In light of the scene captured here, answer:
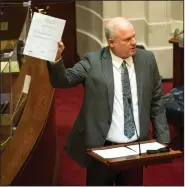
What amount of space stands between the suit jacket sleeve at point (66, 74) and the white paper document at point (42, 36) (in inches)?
3.8

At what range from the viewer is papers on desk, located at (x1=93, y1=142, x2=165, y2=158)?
2916 mm

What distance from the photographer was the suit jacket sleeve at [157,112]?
3250 millimetres

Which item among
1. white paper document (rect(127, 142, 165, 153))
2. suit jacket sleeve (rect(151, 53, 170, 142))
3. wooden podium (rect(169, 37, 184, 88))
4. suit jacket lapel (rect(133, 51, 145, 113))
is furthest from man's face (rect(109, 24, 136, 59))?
wooden podium (rect(169, 37, 184, 88))

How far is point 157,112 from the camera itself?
3.28 meters

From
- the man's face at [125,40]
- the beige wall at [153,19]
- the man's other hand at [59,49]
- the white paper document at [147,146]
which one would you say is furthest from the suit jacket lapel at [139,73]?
the beige wall at [153,19]

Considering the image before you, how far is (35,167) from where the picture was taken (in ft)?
12.3

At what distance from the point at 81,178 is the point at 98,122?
62.6 inches

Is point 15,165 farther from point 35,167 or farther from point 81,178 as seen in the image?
point 81,178

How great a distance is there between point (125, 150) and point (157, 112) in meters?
0.41

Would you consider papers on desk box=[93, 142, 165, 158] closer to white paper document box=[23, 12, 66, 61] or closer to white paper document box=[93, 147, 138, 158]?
white paper document box=[93, 147, 138, 158]

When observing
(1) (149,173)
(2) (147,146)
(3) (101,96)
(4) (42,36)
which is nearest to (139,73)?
(3) (101,96)

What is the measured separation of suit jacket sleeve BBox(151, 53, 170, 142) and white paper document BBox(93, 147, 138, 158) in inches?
12.9

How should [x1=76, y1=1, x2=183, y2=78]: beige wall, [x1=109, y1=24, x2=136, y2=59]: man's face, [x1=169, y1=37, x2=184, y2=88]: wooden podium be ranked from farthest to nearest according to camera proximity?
[x1=76, y1=1, x2=183, y2=78]: beige wall < [x1=169, y1=37, x2=184, y2=88]: wooden podium < [x1=109, y1=24, x2=136, y2=59]: man's face

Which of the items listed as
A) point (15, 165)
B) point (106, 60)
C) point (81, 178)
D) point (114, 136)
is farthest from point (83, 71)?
point (81, 178)
